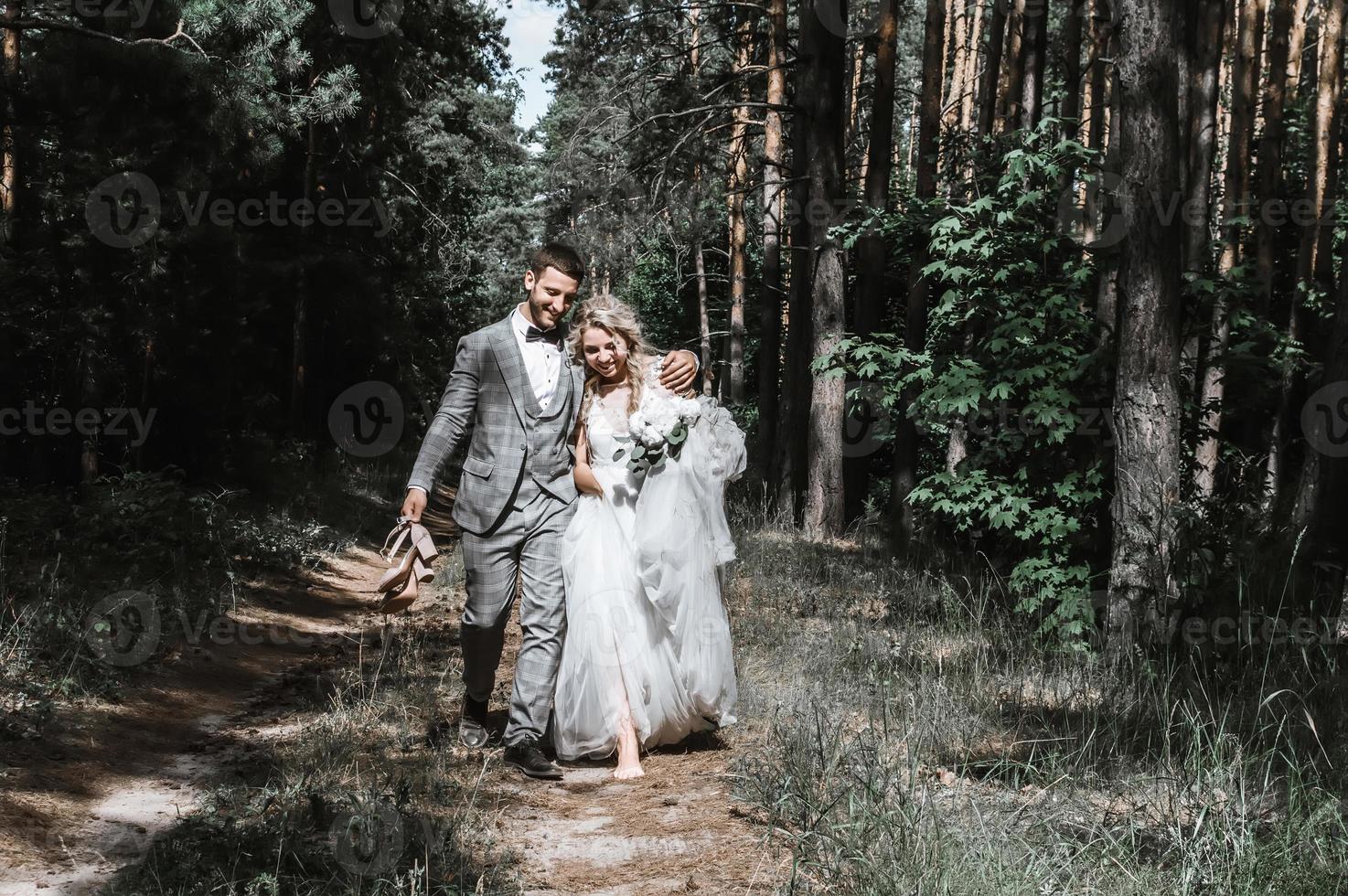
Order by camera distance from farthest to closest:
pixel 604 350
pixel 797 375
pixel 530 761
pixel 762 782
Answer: pixel 797 375 < pixel 604 350 < pixel 530 761 < pixel 762 782

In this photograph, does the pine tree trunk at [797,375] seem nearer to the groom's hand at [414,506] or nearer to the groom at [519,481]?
the groom at [519,481]

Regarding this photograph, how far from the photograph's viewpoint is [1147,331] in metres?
6.46

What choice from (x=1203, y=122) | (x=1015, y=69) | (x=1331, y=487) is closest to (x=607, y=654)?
(x=1331, y=487)

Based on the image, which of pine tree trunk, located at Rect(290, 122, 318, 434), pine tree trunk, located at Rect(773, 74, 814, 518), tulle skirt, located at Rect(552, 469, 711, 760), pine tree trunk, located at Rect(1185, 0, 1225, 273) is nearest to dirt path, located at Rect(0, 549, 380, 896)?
tulle skirt, located at Rect(552, 469, 711, 760)

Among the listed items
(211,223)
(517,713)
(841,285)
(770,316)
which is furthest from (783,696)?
(770,316)

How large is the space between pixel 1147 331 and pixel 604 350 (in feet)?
10.4

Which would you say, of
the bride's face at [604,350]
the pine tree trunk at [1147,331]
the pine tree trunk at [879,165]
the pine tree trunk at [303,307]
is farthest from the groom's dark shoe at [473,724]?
the pine tree trunk at [303,307]

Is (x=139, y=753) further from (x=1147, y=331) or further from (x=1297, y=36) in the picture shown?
(x=1297, y=36)

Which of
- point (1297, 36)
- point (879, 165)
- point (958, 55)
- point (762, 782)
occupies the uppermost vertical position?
point (958, 55)

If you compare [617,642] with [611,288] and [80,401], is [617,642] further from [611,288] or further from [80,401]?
[611,288]

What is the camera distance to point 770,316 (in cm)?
2011

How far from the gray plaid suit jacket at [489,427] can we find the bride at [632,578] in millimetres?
383

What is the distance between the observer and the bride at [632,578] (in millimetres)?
5625

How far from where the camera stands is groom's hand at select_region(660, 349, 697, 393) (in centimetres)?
591
